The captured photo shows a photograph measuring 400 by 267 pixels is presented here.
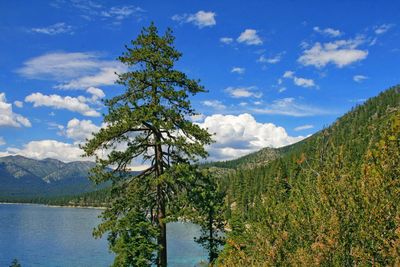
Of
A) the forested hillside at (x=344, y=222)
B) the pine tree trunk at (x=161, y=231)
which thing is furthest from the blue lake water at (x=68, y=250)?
the forested hillside at (x=344, y=222)

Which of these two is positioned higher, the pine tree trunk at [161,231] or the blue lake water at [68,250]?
the pine tree trunk at [161,231]

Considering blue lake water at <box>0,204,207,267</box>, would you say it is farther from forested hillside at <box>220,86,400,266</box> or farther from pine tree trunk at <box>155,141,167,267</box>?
forested hillside at <box>220,86,400,266</box>

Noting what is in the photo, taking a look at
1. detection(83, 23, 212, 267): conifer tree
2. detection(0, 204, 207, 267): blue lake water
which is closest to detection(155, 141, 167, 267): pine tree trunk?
detection(83, 23, 212, 267): conifer tree

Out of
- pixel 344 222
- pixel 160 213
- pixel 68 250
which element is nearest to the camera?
pixel 344 222

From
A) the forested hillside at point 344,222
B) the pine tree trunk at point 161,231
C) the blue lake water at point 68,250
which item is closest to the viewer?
the forested hillside at point 344,222

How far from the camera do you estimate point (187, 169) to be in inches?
759

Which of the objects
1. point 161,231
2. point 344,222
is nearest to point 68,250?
point 161,231

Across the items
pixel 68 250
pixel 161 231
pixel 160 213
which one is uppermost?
pixel 160 213

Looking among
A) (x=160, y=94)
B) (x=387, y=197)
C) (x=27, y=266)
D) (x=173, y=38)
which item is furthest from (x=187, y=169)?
(x=27, y=266)

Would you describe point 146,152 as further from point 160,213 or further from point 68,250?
point 68,250

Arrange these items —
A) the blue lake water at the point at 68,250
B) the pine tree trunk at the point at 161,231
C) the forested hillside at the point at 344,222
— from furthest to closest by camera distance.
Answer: the blue lake water at the point at 68,250
the pine tree trunk at the point at 161,231
the forested hillside at the point at 344,222

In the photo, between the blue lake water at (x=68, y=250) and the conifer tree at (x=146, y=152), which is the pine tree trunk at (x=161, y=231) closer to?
the conifer tree at (x=146, y=152)

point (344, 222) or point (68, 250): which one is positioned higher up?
point (344, 222)

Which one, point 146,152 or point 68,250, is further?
point 68,250
